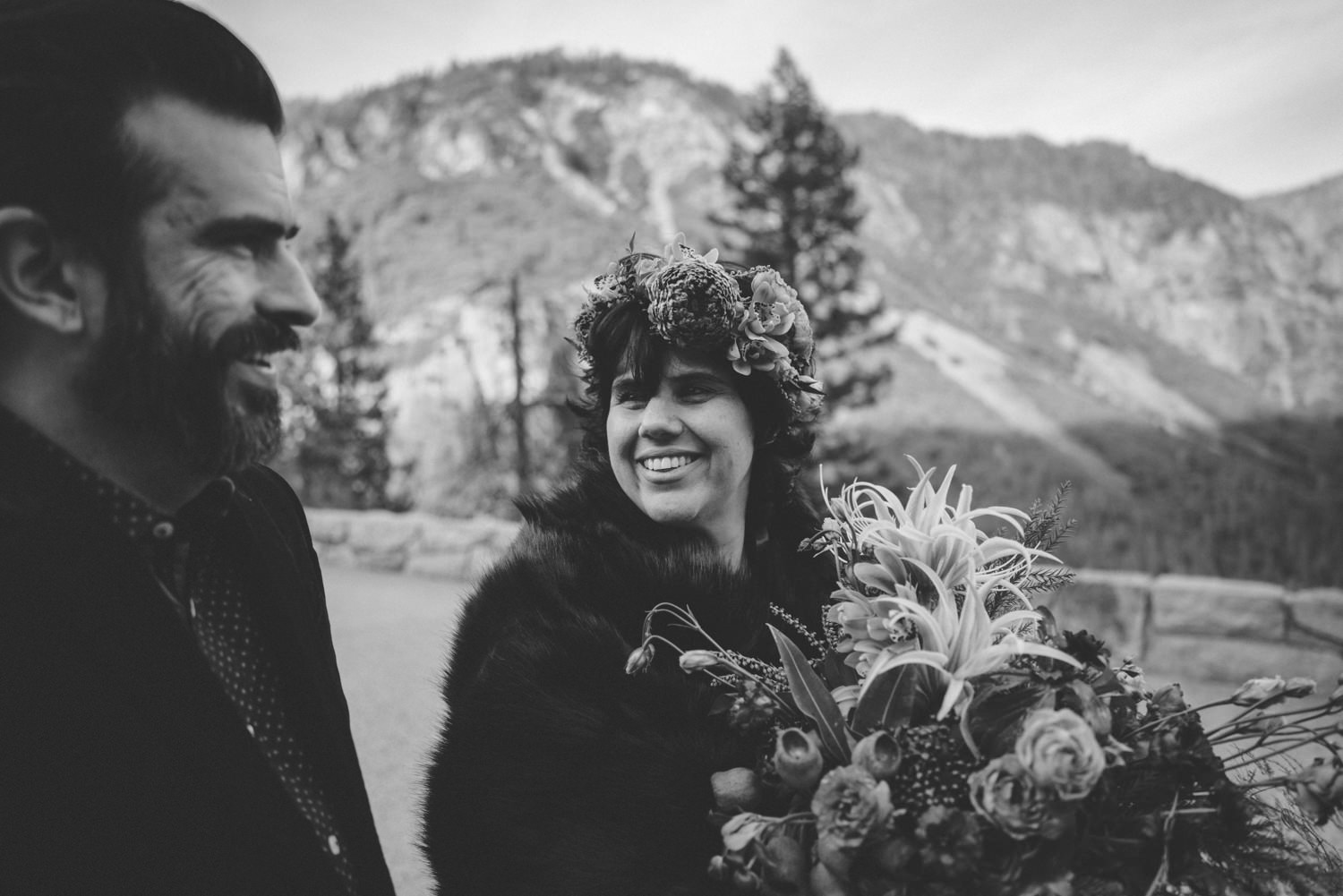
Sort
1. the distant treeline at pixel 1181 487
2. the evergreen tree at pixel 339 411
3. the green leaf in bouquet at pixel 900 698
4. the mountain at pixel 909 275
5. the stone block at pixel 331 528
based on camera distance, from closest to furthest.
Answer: the green leaf in bouquet at pixel 900 698 → the stone block at pixel 331 528 → the distant treeline at pixel 1181 487 → the evergreen tree at pixel 339 411 → the mountain at pixel 909 275

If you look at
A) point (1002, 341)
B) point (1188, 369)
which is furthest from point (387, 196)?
point (1188, 369)

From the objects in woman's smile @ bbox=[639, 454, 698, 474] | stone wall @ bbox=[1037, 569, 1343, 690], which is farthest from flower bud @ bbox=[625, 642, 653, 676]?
stone wall @ bbox=[1037, 569, 1343, 690]

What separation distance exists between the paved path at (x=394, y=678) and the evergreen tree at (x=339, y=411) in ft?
24.5

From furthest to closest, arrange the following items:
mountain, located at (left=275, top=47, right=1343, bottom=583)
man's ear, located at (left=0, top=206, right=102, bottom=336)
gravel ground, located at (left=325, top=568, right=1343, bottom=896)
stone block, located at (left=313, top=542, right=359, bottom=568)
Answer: mountain, located at (left=275, top=47, right=1343, bottom=583), stone block, located at (left=313, top=542, right=359, bottom=568), gravel ground, located at (left=325, top=568, right=1343, bottom=896), man's ear, located at (left=0, top=206, right=102, bottom=336)

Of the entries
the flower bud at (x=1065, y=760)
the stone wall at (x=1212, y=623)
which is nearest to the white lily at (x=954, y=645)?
the flower bud at (x=1065, y=760)

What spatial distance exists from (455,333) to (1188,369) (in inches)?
1725

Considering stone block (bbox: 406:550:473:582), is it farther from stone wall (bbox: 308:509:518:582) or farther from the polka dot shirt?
the polka dot shirt

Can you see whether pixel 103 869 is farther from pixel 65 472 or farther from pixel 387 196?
pixel 387 196

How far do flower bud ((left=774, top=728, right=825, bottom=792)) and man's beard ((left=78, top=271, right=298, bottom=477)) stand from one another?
85cm

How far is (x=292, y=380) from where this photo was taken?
719 inches

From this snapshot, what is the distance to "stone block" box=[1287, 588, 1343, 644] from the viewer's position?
5.60 meters

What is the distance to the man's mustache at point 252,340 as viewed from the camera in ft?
3.47

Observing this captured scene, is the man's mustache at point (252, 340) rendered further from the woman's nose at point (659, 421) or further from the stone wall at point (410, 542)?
the stone wall at point (410, 542)

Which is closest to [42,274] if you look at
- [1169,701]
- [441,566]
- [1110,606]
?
[1169,701]
